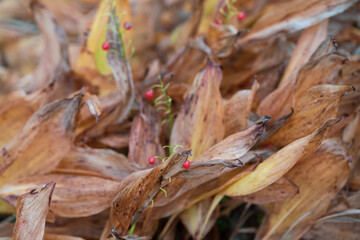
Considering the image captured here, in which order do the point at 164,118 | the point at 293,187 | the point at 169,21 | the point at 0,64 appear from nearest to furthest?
the point at 293,187 < the point at 164,118 < the point at 169,21 < the point at 0,64

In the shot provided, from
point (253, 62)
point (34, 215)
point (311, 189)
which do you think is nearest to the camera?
point (34, 215)

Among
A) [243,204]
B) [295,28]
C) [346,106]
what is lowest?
[243,204]

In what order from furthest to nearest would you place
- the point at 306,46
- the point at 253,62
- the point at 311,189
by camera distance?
the point at 253,62
the point at 306,46
the point at 311,189

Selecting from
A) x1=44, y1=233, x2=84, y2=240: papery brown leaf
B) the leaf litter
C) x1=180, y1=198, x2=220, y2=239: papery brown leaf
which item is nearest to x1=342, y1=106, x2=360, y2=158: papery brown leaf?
the leaf litter

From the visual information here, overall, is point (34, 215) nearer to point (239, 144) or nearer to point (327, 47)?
point (239, 144)

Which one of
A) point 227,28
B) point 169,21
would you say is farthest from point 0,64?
point 227,28

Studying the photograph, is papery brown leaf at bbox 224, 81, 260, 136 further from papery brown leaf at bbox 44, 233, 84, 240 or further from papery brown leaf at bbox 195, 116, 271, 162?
papery brown leaf at bbox 44, 233, 84, 240

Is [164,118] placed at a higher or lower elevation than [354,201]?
higher

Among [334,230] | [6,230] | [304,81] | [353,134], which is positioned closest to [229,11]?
[304,81]

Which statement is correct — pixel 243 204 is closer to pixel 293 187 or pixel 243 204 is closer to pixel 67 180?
pixel 293 187
